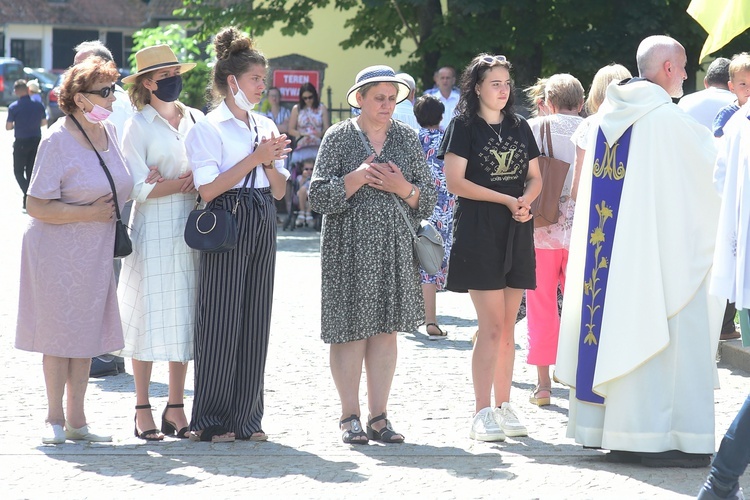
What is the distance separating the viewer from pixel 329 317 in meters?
6.69

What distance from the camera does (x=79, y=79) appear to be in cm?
650

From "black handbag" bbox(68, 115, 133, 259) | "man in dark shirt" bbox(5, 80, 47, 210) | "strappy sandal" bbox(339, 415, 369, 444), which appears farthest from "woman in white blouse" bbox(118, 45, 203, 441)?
"man in dark shirt" bbox(5, 80, 47, 210)

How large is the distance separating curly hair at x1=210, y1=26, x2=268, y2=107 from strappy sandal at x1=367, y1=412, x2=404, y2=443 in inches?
74.7

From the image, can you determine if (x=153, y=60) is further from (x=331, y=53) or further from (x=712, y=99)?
(x=331, y=53)

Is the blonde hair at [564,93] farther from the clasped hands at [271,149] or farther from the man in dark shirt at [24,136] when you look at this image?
the man in dark shirt at [24,136]

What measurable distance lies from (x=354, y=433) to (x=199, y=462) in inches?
34.1

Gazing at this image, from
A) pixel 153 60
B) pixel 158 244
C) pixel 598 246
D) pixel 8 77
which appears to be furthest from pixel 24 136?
pixel 8 77

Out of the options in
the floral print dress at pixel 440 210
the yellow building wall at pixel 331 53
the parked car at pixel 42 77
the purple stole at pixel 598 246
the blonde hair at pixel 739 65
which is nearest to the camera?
the purple stole at pixel 598 246

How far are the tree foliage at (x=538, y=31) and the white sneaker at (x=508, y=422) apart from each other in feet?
37.8

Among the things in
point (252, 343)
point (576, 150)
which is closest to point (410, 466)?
point (252, 343)

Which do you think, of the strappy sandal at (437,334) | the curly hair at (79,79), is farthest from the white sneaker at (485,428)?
the strappy sandal at (437,334)

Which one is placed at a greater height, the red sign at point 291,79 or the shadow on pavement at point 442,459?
the red sign at point 291,79

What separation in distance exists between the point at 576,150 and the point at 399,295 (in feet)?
5.19

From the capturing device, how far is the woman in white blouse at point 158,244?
669 cm
